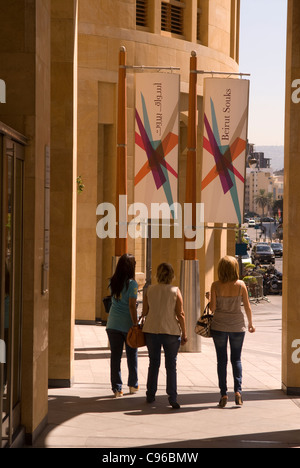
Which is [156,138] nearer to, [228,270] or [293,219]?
[293,219]

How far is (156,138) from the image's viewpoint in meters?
16.5

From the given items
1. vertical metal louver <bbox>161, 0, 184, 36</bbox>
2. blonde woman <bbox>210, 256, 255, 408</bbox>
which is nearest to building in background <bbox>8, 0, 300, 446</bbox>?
blonde woman <bbox>210, 256, 255, 408</bbox>

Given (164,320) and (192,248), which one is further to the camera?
(192,248)

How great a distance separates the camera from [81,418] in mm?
9227

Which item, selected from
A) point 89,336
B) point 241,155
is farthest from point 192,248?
point 89,336

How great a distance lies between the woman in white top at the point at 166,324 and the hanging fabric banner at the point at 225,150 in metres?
7.01

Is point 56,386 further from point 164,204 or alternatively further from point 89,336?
Answer: point 89,336

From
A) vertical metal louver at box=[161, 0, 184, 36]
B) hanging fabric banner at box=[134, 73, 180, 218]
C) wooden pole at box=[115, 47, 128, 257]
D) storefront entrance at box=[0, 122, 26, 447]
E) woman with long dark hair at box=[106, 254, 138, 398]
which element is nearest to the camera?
storefront entrance at box=[0, 122, 26, 447]

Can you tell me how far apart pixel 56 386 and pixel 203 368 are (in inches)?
124

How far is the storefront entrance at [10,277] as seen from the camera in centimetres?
692

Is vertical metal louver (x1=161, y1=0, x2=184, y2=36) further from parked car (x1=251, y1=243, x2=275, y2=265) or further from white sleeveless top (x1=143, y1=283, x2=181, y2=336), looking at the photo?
parked car (x1=251, y1=243, x2=275, y2=265)

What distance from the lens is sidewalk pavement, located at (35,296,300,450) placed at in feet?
26.8

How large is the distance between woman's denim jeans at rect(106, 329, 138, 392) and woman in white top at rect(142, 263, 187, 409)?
0.57m

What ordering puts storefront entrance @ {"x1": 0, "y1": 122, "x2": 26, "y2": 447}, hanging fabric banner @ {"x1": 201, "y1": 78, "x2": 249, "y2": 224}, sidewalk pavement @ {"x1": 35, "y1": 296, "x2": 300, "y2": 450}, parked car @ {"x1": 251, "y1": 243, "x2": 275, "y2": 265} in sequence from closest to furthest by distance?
storefront entrance @ {"x1": 0, "y1": 122, "x2": 26, "y2": 447}, sidewalk pavement @ {"x1": 35, "y1": 296, "x2": 300, "y2": 450}, hanging fabric banner @ {"x1": 201, "y1": 78, "x2": 249, "y2": 224}, parked car @ {"x1": 251, "y1": 243, "x2": 275, "y2": 265}
